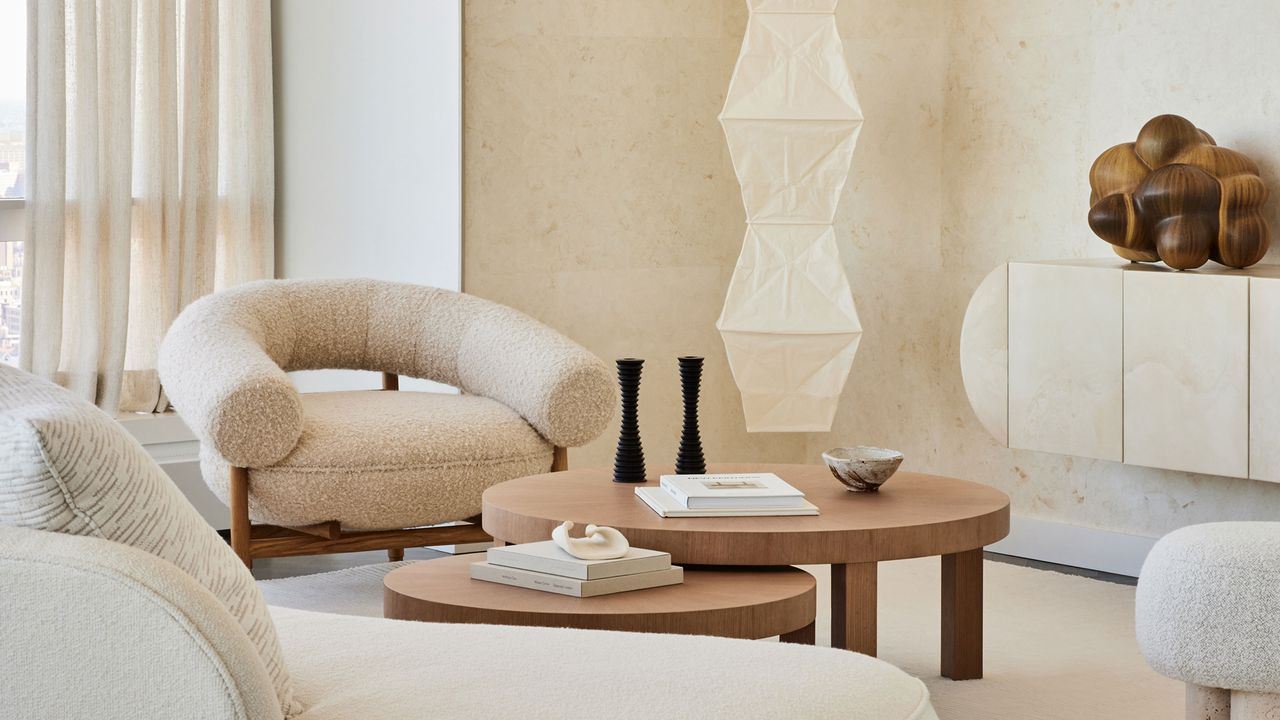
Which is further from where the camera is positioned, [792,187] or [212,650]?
[792,187]

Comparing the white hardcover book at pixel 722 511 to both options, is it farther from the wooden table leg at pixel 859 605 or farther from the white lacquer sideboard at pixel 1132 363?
the white lacquer sideboard at pixel 1132 363

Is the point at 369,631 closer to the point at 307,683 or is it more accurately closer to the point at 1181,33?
the point at 307,683

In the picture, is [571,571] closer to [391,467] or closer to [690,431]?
[690,431]

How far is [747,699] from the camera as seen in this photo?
1.22 m

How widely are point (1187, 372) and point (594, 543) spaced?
170 cm

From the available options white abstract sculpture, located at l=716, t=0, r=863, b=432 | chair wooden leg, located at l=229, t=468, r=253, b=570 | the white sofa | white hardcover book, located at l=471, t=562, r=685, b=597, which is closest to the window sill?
chair wooden leg, located at l=229, t=468, r=253, b=570

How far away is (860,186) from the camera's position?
4164 millimetres

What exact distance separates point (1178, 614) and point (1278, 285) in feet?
5.22

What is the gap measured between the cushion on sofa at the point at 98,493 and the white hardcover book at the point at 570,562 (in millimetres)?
784

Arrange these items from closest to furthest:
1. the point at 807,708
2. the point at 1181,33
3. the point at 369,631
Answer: the point at 807,708 < the point at 369,631 < the point at 1181,33

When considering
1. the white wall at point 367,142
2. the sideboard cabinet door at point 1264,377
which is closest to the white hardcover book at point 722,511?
the sideboard cabinet door at point 1264,377

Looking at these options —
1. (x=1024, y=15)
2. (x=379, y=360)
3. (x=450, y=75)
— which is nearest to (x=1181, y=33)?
(x=1024, y=15)

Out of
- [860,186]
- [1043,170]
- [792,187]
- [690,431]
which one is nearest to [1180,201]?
[1043,170]

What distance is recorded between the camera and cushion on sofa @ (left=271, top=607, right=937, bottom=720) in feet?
3.92
